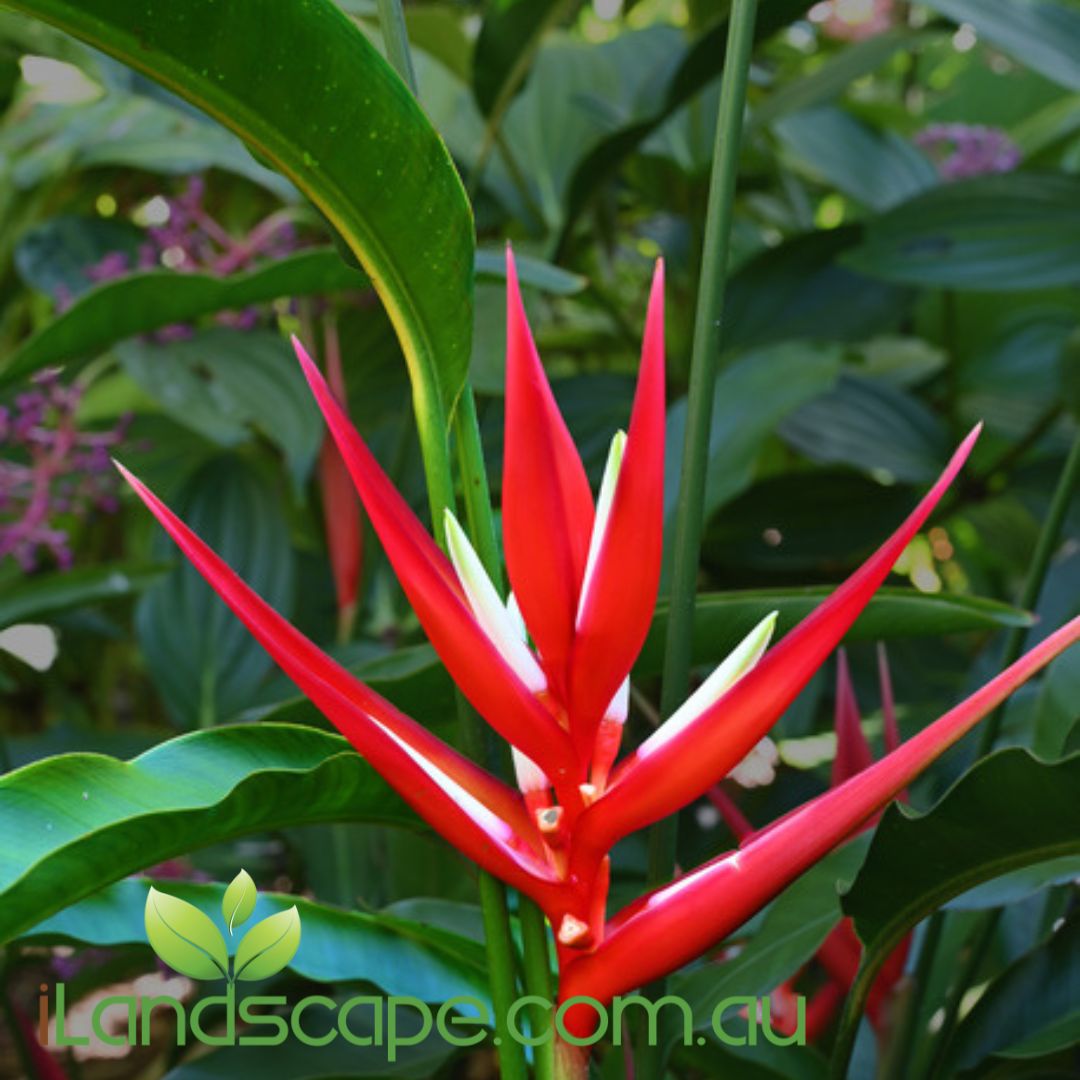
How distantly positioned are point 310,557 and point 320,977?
654mm

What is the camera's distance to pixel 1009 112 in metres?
1.37

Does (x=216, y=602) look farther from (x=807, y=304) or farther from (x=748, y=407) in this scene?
(x=807, y=304)

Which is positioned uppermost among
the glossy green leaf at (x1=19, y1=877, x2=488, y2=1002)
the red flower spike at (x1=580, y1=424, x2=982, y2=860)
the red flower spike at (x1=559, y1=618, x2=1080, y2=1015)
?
the red flower spike at (x1=580, y1=424, x2=982, y2=860)

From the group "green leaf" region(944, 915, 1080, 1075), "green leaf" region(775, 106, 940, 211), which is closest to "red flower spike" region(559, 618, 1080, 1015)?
"green leaf" region(944, 915, 1080, 1075)

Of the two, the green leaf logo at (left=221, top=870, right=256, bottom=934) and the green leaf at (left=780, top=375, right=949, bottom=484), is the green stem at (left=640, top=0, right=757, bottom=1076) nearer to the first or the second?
the green leaf logo at (left=221, top=870, right=256, bottom=934)

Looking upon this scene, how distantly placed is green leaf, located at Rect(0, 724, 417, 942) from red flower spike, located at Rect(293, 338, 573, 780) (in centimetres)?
5

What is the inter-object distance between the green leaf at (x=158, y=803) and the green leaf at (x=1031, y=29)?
53cm

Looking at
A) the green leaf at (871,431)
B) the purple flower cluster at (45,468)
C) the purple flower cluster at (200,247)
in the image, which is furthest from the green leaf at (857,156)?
the purple flower cluster at (45,468)

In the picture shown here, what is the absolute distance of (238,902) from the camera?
414 mm

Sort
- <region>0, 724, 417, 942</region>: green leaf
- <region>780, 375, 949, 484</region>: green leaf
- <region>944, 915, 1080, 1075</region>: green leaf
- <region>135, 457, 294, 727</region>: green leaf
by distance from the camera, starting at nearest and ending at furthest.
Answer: <region>0, 724, 417, 942</region>: green leaf
<region>944, 915, 1080, 1075</region>: green leaf
<region>135, 457, 294, 727</region>: green leaf
<region>780, 375, 949, 484</region>: green leaf

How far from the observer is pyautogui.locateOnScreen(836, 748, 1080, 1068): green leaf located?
0.37 meters

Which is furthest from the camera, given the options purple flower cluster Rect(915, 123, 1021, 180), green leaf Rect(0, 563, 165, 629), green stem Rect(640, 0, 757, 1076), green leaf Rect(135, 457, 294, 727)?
purple flower cluster Rect(915, 123, 1021, 180)

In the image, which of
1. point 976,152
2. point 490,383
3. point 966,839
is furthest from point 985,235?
point 966,839

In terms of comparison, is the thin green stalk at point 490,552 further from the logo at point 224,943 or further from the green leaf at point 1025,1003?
the green leaf at point 1025,1003
